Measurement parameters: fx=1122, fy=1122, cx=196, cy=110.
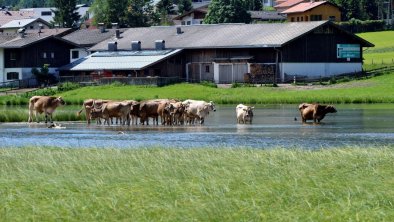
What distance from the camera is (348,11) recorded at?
139 metres

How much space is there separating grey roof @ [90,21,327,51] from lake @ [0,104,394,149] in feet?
107

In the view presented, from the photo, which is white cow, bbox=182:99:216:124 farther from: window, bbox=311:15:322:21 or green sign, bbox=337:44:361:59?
window, bbox=311:15:322:21

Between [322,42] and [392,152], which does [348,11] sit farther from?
[392,152]

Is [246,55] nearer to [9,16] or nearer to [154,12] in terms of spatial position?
[154,12]

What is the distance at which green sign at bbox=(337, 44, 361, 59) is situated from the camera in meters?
89.6

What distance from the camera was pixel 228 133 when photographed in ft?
137

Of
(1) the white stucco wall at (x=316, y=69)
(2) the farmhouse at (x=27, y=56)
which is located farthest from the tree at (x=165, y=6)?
(1) the white stucco wall at (x=316, y=69)

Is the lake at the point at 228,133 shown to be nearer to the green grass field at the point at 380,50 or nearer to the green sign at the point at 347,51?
the green sign at the point at 347,51

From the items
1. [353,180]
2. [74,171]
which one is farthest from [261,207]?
[74,171]

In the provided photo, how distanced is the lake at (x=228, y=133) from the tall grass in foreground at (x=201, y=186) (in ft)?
23.1

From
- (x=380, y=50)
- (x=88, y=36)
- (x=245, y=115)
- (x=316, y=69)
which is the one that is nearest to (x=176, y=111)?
(x=245, y=115)

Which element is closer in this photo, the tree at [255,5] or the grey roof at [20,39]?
the grey roof at [20,39]

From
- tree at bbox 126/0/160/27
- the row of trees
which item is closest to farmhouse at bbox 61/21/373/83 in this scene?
the row of trees

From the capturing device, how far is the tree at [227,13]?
125750mm
